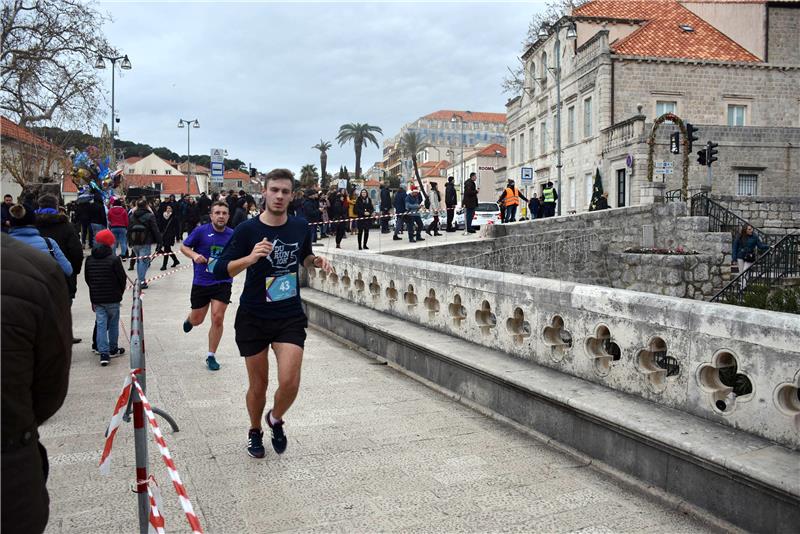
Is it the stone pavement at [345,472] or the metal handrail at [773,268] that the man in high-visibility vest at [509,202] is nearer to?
the metal handrail at [773,268]

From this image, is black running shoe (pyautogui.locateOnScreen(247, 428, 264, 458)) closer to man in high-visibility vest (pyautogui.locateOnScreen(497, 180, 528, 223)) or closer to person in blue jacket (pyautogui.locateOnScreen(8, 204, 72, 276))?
person in blue jacket (pyautogui.locateOnScreen(8, 204, 72, 276))

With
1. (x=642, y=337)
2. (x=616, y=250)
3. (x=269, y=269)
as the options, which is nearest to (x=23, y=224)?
(x=269, y=269)

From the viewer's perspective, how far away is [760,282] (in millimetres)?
16469

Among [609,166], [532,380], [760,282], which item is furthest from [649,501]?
[609,166]

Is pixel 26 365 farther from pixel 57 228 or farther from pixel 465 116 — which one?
pixel 465 116

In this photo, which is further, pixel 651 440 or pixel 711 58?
pixel 711 58

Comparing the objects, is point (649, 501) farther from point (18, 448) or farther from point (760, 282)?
point (760, 282)

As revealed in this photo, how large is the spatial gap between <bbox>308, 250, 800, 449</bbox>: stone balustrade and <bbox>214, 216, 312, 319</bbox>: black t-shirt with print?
2.04 meters

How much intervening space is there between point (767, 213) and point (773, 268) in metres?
6.48

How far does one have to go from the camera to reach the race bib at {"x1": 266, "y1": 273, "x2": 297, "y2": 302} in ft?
15.8

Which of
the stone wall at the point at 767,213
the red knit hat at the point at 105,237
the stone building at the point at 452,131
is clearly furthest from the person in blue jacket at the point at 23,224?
the stone building at the point at 452,131

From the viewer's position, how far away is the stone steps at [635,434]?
331cm

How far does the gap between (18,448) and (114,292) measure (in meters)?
6.57

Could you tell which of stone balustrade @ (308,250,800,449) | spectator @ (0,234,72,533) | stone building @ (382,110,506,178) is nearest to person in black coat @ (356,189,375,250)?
stone balustrade @ (308,250,800,449)
